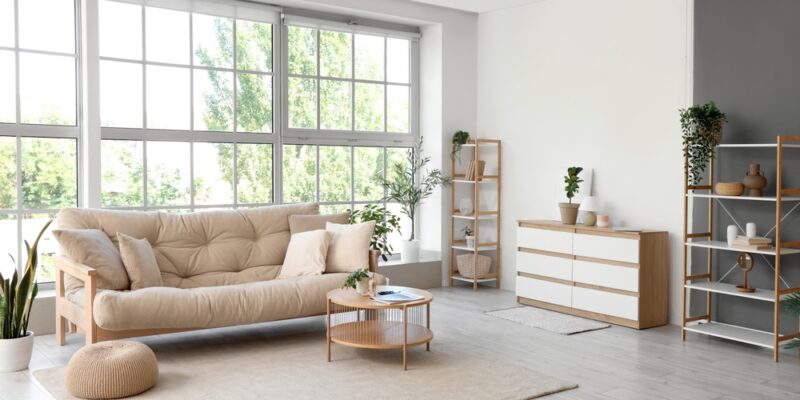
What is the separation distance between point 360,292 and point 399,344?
18.4 inches

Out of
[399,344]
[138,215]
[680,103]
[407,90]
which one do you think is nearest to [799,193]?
[680,103]

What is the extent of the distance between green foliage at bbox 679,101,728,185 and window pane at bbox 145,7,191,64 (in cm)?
408

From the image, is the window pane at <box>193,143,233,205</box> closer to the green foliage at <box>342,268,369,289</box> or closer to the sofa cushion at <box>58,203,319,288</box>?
the sofa cushion at <box>58,203,319,288</box>

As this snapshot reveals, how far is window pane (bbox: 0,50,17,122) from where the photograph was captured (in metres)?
5.44

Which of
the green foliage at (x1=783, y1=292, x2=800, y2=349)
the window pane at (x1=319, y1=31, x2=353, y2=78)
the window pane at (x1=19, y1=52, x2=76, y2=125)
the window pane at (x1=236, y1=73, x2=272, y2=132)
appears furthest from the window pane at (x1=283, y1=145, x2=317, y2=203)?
the green foliage at (x1=783, y1=292, x2=800, y2=349)

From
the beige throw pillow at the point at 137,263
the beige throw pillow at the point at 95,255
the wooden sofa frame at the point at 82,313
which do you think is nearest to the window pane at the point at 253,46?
the beige throw pillow at the point at 137,263

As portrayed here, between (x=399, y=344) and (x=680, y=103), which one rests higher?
(x=680, y=103)

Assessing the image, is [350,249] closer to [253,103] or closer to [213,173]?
[213,173]

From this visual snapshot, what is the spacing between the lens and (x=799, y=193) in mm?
4824

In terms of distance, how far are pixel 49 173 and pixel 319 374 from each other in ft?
9.56

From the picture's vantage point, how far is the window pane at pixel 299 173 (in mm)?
6875

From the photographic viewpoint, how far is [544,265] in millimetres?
6367

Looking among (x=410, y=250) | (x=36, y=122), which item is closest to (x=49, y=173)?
(x=36, y=122)

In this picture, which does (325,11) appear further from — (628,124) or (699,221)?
(699,221)
